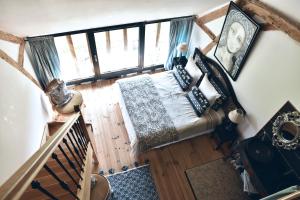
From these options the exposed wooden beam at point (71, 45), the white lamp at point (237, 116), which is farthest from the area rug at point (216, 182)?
the exposed wooden beam at point (71, 45)

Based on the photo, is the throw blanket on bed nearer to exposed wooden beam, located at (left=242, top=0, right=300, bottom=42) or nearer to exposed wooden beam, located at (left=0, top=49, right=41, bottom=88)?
exposed wooden beam, located at (left=0, top=49, right=41, bottom=88)

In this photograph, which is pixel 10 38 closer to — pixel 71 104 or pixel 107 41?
pixel 71 104

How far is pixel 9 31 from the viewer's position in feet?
11.0

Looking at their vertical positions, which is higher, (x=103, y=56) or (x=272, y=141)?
(x=103, y=56)

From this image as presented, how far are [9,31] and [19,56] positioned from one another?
1.51 ft

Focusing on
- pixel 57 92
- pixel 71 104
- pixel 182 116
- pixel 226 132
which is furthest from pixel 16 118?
pixel 226 132

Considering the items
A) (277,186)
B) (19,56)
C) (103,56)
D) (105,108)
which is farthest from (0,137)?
(277,186)

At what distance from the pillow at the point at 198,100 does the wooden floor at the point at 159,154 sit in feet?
2.33

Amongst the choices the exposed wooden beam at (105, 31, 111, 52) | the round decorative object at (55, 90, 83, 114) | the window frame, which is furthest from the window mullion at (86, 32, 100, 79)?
the round decorative object at (55, 90, 83, 114)

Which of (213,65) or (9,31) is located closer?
(9,31)

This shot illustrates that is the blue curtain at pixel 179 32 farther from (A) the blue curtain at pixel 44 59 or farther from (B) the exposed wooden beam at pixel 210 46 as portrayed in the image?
(A) the blue curtain at pixel 44 59

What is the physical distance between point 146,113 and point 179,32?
2.13 metres

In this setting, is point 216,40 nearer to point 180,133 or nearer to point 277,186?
point 180,133

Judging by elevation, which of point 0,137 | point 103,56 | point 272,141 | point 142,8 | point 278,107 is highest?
point 103,56
